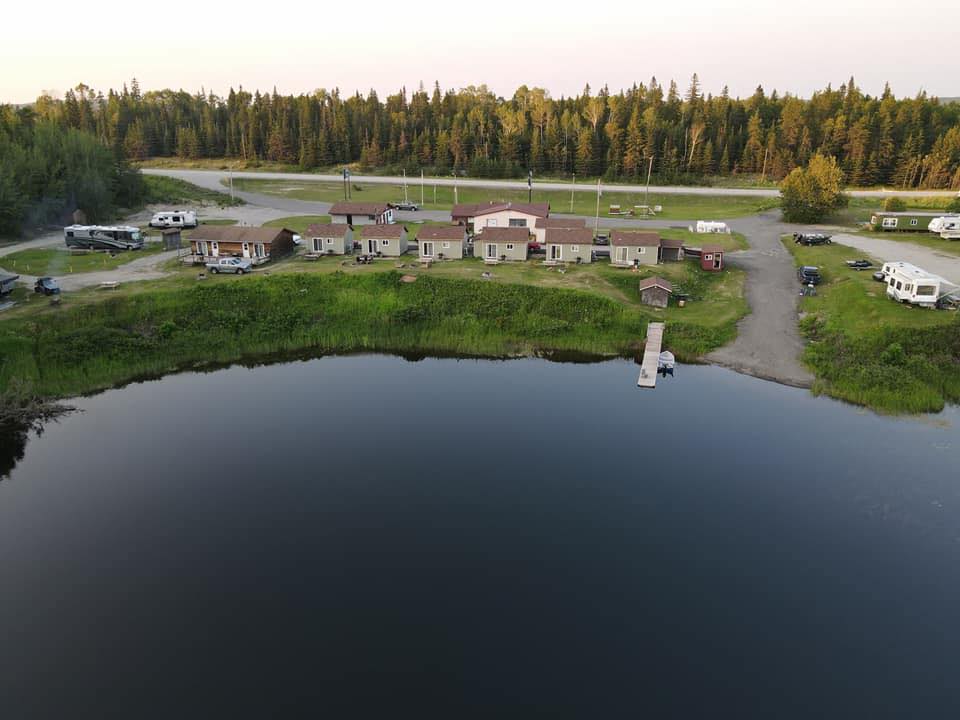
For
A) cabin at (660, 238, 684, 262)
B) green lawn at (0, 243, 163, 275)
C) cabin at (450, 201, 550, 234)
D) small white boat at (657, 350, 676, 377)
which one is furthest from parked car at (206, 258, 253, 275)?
cabin at (660, 238, 684, 262)

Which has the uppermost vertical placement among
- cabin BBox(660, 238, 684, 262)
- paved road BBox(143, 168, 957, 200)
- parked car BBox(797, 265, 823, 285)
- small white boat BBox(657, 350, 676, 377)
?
paved road BBox(143, 168, 957, 200)

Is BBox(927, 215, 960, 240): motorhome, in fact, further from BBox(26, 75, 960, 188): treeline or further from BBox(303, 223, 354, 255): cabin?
BBox(303, 223, 354, 255): cabin

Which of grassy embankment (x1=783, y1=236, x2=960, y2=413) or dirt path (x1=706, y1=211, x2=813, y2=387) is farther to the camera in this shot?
dirt path (x1=706, y1=211, x2=813, y2=387)

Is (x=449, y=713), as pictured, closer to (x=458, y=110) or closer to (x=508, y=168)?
(x=508, y=168)

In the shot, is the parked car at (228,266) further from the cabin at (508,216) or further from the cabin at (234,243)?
the cabin at (508,216)

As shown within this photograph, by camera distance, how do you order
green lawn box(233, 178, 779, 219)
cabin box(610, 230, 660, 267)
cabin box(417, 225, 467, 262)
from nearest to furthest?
cabin box(610, 230, 660, 267) < cabin box(417, 225, 467, 262) < green lawn box(233, 178, 779, 219)

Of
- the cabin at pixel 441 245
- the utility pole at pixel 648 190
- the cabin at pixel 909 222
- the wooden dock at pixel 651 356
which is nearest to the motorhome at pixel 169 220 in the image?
the cabin at pixel 441 245
